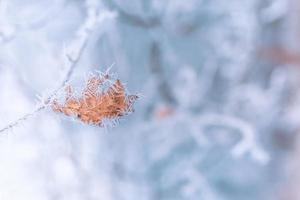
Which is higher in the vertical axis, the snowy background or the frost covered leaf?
the snowy background

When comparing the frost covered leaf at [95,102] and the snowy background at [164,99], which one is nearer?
the frost covered leaf at [95,102]

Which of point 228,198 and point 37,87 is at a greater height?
point 37,87

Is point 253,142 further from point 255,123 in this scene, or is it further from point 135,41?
point 135,41

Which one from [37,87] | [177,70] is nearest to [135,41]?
[177,70]

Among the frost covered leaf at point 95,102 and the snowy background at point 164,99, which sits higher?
the snowy background at point 164,99
